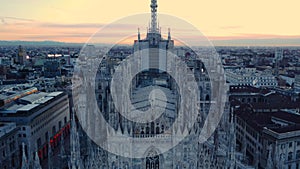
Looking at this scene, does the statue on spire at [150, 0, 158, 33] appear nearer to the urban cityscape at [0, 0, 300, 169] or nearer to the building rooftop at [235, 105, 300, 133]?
the urban cityscape at [0, 0, 300, 169]

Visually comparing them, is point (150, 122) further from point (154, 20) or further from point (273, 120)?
point (154, 20)

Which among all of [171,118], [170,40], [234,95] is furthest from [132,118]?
[234,95]

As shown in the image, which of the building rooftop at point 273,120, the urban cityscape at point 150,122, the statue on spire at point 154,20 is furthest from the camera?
the statue on spire at point 154,20

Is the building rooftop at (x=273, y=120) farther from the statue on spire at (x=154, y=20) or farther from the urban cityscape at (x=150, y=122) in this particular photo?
the statue on spire at (x=154, y=20)

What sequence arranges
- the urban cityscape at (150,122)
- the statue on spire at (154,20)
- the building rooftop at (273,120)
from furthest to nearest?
1. the statue on spire at (154,20)
2. the building rooftop at (273,120)
3. the urban cityscape at (150,122)

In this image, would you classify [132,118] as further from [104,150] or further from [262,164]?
[262,164]

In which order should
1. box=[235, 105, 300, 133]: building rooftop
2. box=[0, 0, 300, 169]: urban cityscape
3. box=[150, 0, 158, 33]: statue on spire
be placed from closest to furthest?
box=[0, 0, 300, 169]: urban cityscape, box=[235, 105, 300, 133]: building rooftop, box=[150, 0, 158, 33]: statue on spire

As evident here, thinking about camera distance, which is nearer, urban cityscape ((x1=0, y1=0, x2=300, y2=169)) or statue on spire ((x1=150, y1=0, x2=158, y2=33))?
urban cityscape ((x1=0, y1=0, x2=300, y2=169))

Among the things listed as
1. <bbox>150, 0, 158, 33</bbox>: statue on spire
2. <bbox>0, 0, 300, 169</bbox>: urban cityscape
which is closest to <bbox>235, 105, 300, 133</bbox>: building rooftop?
<bbox>0, 0, 300, 169</bbox>: urban cityscape

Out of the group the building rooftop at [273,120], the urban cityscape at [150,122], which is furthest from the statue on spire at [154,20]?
the building rooftop at [273,120]

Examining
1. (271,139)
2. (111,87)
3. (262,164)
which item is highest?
(111,87)

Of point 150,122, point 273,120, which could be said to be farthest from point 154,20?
point 150,122
